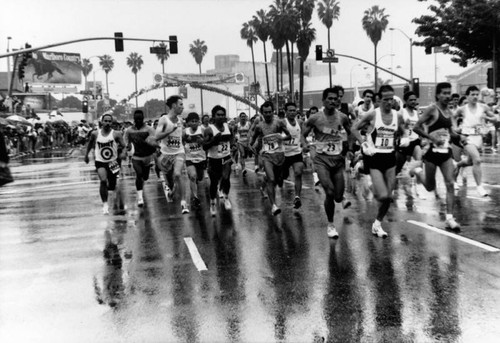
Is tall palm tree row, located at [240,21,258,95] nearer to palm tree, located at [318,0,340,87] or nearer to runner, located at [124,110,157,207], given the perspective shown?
palm tree, located at [318,0,340,87]

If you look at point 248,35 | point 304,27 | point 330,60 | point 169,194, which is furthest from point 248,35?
point 169,194

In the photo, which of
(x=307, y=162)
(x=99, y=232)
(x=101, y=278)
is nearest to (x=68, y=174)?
(x=307, y=162)

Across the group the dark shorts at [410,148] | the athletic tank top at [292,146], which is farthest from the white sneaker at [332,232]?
the dark shorts at [410,148]

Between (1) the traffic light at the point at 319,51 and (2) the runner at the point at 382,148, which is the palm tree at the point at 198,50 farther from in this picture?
(2) the runner at the point at 382,148

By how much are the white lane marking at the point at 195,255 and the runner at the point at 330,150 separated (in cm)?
187

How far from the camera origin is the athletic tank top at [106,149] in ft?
36.8

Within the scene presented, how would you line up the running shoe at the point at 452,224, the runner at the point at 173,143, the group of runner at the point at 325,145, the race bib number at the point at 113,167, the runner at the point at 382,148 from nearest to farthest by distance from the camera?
the runner at the point at 382,148
the group of runner at the point at 325,145
the running shoe at the point at 452,224
the runner at the point at 173,143
the race bib number at the point at 113,167

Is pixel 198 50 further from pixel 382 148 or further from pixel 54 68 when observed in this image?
pixel 382 148

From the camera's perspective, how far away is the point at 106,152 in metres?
11.2

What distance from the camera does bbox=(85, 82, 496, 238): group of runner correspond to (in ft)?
26.9

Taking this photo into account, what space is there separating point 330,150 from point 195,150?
148 inches

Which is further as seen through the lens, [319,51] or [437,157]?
[319,51]

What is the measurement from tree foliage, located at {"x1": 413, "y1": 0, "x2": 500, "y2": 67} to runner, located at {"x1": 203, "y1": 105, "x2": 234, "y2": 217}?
2778 cm

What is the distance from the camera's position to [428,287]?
5.76m
